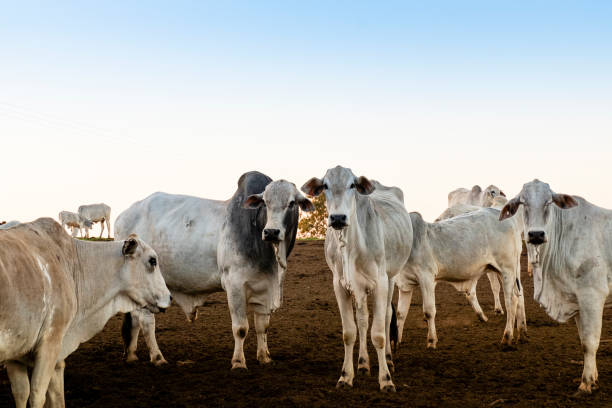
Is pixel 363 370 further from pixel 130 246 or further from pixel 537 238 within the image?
pixel 130 246

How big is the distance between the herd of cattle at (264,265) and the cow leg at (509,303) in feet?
0.07

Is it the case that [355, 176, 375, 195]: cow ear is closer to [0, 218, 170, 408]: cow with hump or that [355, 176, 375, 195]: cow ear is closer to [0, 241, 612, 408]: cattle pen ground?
[0, 241, 612, 408]: cattle pen ground

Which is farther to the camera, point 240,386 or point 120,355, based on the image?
point 120,355

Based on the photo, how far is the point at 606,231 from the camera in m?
7.45

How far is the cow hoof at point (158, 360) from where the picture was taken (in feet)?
28.0

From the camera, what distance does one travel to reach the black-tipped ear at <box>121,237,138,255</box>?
622 centimetres

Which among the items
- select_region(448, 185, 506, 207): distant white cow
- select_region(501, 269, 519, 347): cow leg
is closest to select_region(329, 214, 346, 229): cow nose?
select_region(501, 269, 519, 347): cow leg

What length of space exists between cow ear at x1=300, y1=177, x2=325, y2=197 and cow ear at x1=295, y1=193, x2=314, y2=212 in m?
0.44

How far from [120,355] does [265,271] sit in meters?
2.63

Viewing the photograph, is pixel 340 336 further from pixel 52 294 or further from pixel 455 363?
pixel 52 294

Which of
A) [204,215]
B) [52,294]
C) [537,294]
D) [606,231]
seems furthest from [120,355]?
[606,231]

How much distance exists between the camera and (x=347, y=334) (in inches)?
290

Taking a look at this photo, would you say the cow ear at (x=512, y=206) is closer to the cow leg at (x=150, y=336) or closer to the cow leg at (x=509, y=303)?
the cow leg at (x=509, y=303)

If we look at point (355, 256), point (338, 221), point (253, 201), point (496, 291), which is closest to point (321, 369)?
point (355, 256)
